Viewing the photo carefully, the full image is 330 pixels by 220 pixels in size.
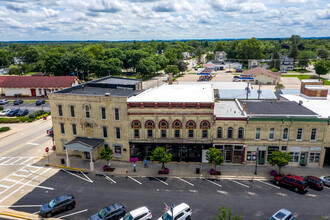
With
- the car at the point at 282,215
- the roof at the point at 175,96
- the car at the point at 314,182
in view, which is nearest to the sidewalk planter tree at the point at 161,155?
the roof at the point at 175,96

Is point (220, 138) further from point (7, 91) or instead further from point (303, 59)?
point (303, 59)

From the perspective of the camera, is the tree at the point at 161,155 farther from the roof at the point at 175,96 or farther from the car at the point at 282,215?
the car at the point at 282,215

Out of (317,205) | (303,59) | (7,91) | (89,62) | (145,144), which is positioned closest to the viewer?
(317,205)

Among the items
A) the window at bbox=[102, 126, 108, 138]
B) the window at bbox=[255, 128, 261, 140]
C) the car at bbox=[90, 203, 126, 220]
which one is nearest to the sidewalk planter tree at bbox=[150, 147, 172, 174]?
the window at bbox=[102, 126, 108, 138]

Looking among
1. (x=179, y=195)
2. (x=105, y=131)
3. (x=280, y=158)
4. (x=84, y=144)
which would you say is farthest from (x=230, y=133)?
(x=84, y=144)

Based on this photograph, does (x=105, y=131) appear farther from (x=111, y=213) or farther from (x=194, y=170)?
(x=111, y=213)

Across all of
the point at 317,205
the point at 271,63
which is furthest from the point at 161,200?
the point at 271,63
